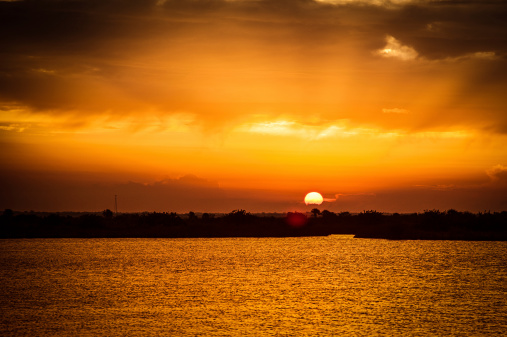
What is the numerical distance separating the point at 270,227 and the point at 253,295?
103 meters

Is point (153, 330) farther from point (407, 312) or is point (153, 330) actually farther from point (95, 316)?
point (407, 312)

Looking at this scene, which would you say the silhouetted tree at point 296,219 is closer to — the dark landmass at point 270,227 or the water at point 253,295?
the dark landmass at point 270,227

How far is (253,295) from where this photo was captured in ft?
139

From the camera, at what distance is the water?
31094 millimetres

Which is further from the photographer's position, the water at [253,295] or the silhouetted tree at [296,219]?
the silhouetted tree at [296,219]

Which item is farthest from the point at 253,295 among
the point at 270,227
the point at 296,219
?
the point at 296,219

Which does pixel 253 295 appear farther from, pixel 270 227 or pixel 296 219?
pixel 296 219

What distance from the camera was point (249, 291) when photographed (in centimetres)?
4466

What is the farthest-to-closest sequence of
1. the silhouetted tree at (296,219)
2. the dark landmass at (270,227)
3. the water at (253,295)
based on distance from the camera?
the silhouetted tree at (296,219), the dark landmass at (270,227), the water at (253,295)

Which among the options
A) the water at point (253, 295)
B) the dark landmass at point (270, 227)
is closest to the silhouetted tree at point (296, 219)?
the dark landmass at point (270, 227)

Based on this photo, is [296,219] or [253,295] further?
[296,219]

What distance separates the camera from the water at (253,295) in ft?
102

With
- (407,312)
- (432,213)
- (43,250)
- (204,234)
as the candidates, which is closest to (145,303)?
(407,312)

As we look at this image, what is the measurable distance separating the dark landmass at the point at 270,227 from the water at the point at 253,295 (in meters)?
46.4
